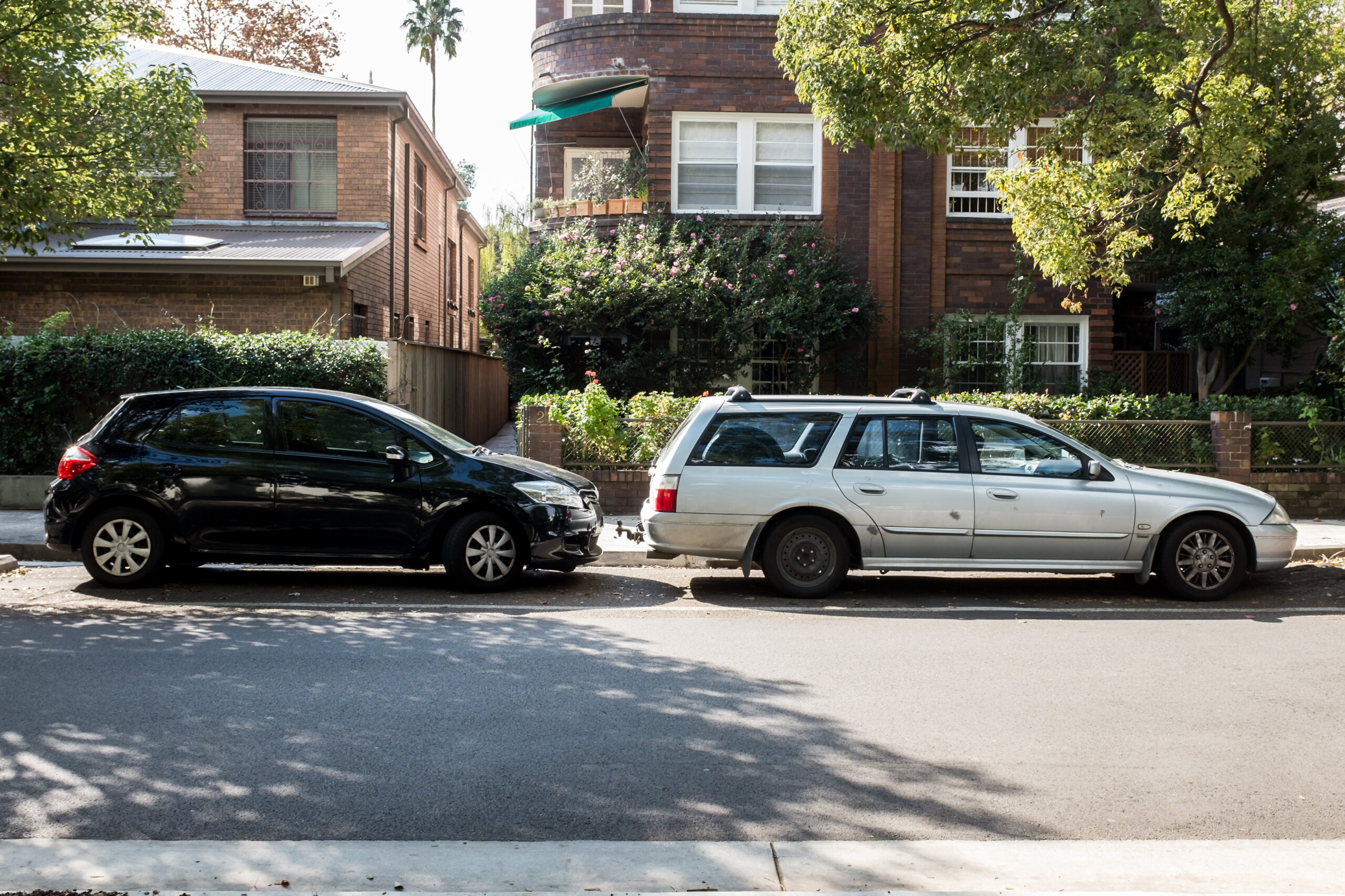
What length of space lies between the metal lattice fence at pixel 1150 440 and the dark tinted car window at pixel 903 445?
508cm

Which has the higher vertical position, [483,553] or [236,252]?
[236,252]

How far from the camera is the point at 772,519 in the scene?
9.45 meters

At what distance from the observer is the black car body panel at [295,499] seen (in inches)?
368

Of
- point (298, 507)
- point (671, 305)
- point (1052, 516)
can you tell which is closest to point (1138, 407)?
point (1052, 516)

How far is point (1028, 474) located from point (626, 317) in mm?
8940

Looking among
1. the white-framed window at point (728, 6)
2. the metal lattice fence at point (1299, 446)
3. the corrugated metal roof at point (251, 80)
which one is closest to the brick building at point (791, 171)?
the white-framed window at point (728, 6)

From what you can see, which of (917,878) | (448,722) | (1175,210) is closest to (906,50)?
(1175,210)

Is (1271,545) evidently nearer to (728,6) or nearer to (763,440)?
(763,440)

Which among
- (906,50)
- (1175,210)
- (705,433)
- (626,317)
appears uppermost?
(906,50)

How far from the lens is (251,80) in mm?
21375

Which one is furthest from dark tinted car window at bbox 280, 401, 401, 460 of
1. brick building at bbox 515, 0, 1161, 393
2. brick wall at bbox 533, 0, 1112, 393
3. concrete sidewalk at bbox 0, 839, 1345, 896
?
brick wall at bbox 533, 0, 1112, 393

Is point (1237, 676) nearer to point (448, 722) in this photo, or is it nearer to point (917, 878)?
point (917, 878)

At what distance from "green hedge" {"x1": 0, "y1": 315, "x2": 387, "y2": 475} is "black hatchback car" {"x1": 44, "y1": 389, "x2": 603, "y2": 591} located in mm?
4686

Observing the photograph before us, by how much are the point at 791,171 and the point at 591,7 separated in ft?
15.5
